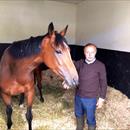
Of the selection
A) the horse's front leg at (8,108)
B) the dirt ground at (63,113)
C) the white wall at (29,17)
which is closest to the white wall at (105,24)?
the white wall at (29,17)

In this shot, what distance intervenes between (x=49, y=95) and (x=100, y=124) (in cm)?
110

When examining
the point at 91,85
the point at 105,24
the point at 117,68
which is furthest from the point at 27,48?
the point at 105,24

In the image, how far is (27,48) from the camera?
2.72 meters

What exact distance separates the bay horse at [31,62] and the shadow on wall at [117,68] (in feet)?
5.08

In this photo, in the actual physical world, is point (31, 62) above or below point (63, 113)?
above

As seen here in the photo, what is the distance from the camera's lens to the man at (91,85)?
2750 mm

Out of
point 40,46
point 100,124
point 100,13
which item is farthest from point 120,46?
point 40,46

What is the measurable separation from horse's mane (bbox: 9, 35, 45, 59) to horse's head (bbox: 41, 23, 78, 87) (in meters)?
0.13

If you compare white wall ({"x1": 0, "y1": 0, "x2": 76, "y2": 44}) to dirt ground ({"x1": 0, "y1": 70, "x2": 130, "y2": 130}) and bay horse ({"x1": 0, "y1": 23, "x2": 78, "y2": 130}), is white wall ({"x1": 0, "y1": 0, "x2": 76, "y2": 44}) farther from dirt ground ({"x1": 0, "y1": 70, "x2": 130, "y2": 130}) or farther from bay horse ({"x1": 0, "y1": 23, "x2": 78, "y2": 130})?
bay horse ({"x1": 0, "y1": 23, "x2": 78, "y2": 130})

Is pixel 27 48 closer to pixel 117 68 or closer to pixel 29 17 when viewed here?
pixel 117 68

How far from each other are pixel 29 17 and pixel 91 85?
9.12 ft

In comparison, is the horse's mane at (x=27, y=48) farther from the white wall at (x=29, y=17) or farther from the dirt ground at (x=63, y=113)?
the white wall at (x=29, y=17)

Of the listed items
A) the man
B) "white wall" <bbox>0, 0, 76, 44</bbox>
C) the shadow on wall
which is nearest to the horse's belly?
the man

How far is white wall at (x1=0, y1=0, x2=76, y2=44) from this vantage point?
4.99m
